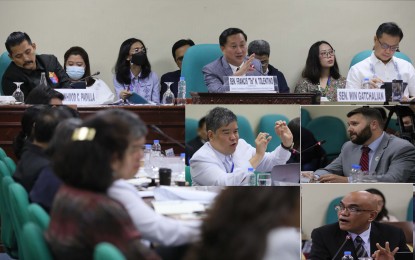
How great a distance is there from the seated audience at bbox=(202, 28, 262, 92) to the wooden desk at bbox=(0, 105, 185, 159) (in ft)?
1.10

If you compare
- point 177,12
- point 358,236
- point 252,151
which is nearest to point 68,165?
point 252,151

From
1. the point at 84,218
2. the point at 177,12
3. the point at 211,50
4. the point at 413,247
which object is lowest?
the point at 413,247

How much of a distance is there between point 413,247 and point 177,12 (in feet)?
13.5

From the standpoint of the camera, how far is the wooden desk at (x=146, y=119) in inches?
198

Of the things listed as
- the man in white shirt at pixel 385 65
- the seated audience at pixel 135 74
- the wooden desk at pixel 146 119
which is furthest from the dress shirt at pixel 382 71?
the seated audience at pixel 135 74

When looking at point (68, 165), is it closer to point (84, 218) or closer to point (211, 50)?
point (84, 218)

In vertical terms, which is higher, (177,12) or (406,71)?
(177,12)

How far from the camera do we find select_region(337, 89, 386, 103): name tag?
4.58 meters

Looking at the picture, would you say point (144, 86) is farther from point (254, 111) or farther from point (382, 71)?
point (254, 111)

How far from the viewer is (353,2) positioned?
25.1 feet

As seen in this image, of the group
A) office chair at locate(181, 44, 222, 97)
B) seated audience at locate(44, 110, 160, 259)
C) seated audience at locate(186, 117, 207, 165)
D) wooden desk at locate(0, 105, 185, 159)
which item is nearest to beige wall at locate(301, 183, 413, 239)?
seated audience at locate(186, 117, 207, 165)

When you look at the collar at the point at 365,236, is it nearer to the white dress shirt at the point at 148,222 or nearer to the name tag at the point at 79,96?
the white dress shirt at the point at 148,222

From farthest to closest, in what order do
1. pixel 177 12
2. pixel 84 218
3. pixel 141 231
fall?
pixel 177 12
pixel 141 231
pixel 84 218

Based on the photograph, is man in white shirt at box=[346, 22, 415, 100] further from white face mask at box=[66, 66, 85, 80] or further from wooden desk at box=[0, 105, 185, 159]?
white face mask at box=[66, 66, 85, 80]
